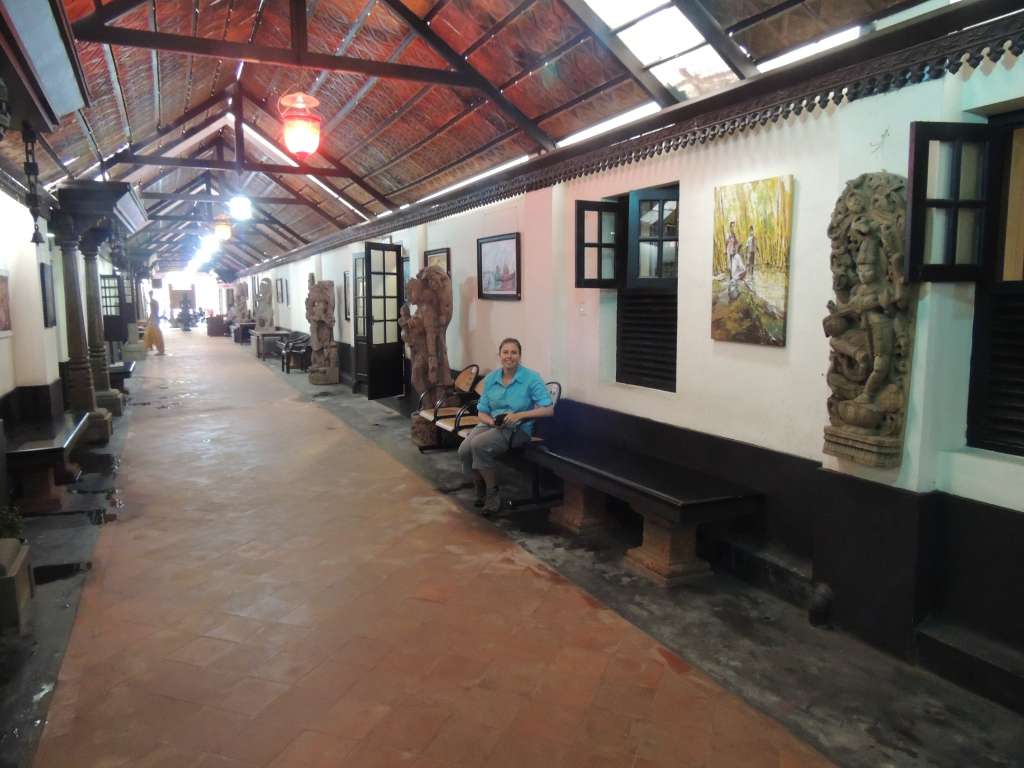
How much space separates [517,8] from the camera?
15.7ft

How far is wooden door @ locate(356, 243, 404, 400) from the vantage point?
877cm

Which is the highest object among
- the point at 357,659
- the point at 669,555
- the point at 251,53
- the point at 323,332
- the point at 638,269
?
the point at 251,53

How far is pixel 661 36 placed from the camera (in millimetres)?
4160

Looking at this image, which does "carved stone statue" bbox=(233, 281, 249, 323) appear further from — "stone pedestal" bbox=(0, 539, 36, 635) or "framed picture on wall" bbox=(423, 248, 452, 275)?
"stone pedestal" bbox=(0, 539, 36, 635)

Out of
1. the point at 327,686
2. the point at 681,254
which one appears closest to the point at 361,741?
the point at 327,686

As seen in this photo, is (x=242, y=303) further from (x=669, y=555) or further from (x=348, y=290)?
(x=669, y=555)

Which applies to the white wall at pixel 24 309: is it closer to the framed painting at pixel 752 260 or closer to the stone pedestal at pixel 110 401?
the stone pedestal at pixel 110 401

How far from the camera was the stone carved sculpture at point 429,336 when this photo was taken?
7234 millimetres

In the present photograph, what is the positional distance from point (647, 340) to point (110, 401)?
7724 mm

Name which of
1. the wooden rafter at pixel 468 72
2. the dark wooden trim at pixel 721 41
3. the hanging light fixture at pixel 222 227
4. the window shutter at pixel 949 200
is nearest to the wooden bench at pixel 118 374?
the hanging light fixture at pixel 222 227

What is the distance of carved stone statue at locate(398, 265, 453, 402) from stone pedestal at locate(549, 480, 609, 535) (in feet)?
9.21

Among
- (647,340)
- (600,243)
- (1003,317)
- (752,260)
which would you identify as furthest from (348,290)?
(1003,317)

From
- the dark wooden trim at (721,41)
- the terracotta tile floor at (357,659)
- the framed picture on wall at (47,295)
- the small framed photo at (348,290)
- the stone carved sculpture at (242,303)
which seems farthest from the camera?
the stone carved sculpture at (242,303)

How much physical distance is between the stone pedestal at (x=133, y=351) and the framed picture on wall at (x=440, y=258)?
10.8 m
